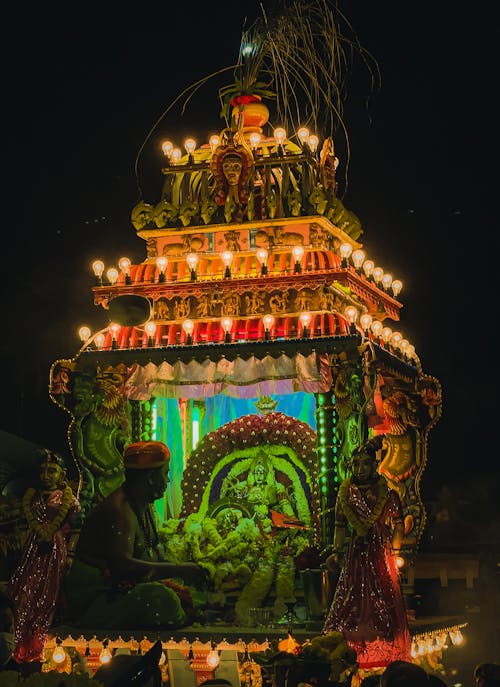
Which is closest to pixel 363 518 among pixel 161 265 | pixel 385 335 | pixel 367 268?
pixel 385 335

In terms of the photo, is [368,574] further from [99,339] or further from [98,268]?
[98,268]

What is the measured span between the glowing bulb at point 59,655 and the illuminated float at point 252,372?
0.15 meters

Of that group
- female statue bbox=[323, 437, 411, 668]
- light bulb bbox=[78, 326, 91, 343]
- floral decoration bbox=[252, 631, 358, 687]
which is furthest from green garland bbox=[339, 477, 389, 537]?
light bulb bbox=[78, 326, 91, 343]

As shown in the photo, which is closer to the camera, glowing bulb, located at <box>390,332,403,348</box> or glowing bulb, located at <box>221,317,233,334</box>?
glowing bulb, located at <box>221,317,233,334</box>

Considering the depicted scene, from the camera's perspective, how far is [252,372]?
12891 mm

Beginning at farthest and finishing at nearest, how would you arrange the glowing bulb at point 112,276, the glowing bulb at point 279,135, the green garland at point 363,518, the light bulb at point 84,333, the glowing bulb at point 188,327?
the glowing bulb at point 279,135, the glowing bulb at point 112,276, the light bulb at point 84,333, the glowing bulb at point 188,327, the green garland at point 363,518

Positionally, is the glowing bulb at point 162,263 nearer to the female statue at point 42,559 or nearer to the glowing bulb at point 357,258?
the glowing bulb at point 357,258

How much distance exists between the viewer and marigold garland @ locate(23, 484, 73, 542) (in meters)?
11.9

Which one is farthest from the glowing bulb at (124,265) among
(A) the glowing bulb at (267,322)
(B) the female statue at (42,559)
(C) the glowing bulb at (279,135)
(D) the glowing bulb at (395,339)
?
(D) the glowing bulb at (395,339)

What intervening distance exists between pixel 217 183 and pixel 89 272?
5.42 meters

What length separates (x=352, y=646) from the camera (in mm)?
10969

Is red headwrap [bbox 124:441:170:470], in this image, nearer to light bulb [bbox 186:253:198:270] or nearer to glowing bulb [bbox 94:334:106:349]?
glowing bulb [bbox 94:334:106:349]

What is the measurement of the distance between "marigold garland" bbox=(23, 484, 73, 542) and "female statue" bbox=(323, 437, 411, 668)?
8.59 ft

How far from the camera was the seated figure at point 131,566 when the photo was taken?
455 inches
